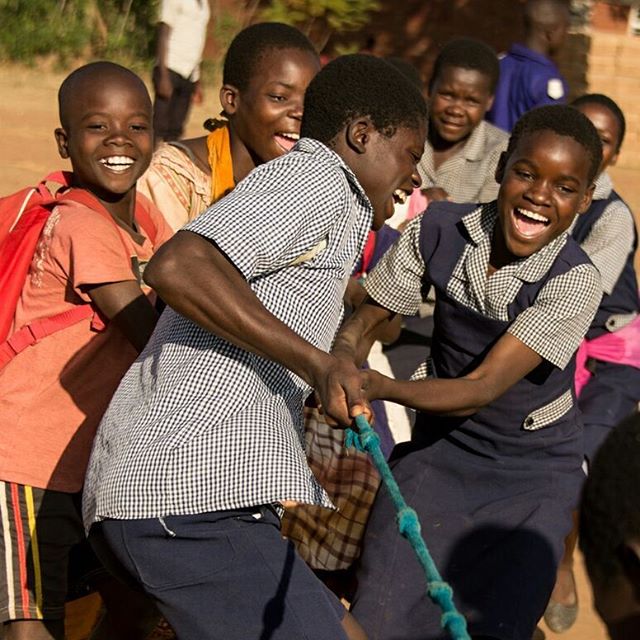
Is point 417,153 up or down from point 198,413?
up

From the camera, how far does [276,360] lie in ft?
8.45

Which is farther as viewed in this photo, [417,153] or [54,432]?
[54,432]

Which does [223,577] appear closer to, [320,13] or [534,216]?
[534,216]

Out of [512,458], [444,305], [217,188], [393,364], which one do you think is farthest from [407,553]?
[393,364]

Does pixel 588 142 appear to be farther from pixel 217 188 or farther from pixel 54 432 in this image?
pixel 54 432

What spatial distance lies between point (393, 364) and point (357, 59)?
8.53ft

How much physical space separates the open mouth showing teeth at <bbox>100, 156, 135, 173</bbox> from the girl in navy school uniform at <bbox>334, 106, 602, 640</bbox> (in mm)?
801

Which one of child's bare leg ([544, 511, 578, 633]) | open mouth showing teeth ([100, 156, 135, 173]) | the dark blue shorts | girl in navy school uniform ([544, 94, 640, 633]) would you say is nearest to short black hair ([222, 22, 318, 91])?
open mouth showing teeth ([100, 156, 135, 173])

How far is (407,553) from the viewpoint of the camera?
3650 mm

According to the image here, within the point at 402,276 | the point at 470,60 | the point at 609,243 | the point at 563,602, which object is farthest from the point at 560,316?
the point at 470,60

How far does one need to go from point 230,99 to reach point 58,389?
139cm

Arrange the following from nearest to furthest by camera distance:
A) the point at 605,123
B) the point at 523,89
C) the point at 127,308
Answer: the point at 127,308, the point at 605,123, the point at 523,89

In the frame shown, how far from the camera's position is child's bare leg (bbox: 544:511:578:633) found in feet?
17.3

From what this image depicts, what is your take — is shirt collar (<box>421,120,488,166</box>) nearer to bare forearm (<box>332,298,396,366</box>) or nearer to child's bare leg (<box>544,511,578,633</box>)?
child's bare leg (<box>544,511,578,633</box>)
